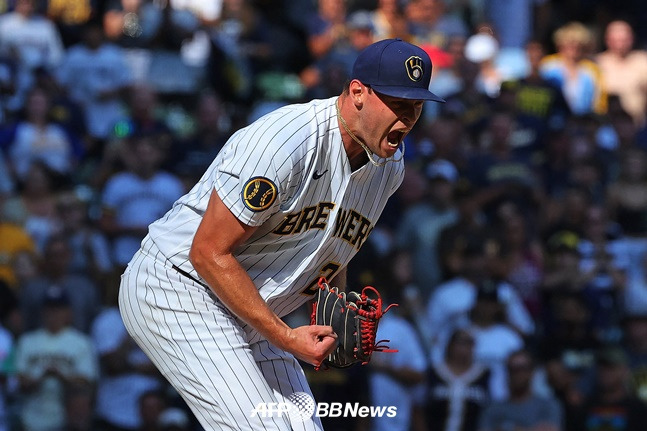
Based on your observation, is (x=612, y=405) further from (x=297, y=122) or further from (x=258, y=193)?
(x=258, y=193)

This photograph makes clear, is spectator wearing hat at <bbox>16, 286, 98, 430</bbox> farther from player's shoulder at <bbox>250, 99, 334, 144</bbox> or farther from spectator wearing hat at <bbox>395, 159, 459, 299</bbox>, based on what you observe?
player's shoulder at <bbox>250, 99, 334, 144</bbox>

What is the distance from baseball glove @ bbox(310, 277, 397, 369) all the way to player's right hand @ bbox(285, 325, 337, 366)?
15 centimetres

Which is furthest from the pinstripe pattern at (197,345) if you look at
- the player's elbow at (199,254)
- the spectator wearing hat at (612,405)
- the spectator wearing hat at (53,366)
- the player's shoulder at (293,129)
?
the spectator wearing hat at (612,405)

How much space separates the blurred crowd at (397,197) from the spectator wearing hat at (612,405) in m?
0.02

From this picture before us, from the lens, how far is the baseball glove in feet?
14.4

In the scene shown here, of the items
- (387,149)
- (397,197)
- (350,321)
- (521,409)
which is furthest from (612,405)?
(387,149)

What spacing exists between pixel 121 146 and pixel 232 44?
2.45m

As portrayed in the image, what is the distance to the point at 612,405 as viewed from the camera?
8.90 m

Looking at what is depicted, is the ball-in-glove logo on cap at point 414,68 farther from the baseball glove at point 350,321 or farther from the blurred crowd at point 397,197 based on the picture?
the blurred crowd at point 397,197

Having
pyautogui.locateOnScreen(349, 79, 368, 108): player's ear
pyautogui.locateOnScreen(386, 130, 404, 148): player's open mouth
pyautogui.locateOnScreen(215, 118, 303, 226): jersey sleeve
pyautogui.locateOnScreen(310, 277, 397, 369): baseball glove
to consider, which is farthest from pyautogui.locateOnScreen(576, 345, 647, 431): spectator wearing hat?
pyautogui.locateOnScreen(215, 118, 303, 226): jersey sleeve

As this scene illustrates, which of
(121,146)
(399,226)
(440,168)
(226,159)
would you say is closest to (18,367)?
(121,146)

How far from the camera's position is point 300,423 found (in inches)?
174

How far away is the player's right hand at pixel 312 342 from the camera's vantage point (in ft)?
13.8

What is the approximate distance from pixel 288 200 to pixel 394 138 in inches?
18.6
